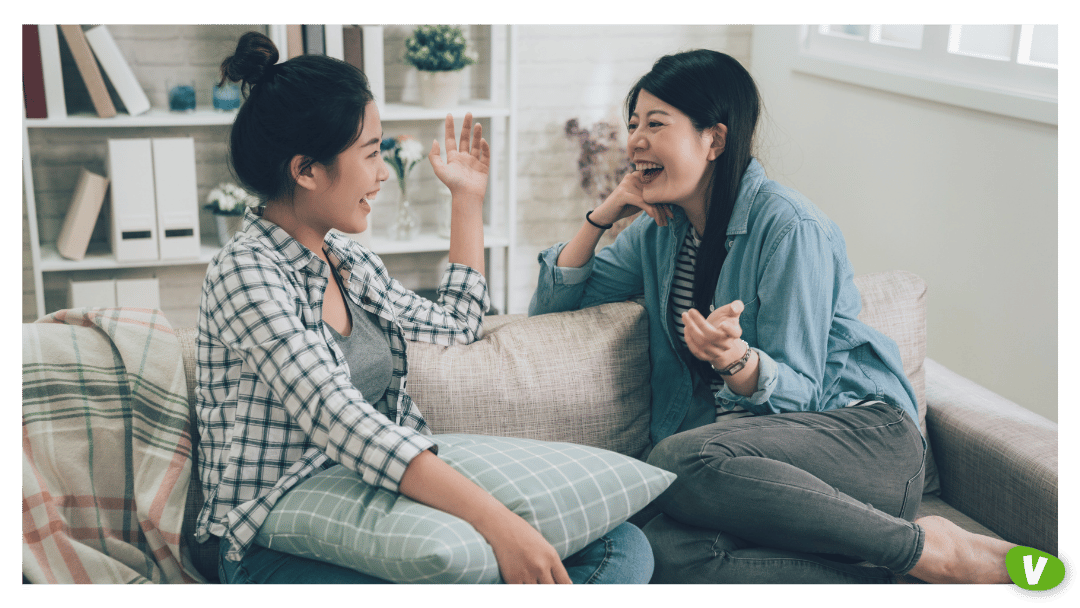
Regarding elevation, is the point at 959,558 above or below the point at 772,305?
below

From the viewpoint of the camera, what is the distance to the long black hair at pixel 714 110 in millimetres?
1572

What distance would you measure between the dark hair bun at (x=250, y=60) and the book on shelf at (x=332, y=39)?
1.73 m

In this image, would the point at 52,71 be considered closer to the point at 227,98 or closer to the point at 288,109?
the point at 227,98

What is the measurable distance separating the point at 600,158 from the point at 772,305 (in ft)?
7.43

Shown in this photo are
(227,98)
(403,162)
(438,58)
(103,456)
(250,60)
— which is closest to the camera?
(250,60)

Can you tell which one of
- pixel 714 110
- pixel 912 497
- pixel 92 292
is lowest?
pixel 92 292

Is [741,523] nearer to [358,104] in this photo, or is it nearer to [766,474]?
[766,474]

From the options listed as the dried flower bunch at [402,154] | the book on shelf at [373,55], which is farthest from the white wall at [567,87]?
the book on shelf at [373,55]

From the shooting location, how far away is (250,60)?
1.29 m

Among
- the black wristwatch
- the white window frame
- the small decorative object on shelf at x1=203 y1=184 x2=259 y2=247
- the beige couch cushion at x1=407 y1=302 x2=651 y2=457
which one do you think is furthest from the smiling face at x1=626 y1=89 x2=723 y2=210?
the small decorative object on shelf at x1=203 y1=184 x2=259 y2=247

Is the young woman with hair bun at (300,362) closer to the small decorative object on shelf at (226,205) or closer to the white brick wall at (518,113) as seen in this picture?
the small decorative object on shelf at (226,205)

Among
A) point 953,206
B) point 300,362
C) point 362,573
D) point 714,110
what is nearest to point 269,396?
point 300,362

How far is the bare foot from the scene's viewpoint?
1406mm

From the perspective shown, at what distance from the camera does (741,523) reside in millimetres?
1406
